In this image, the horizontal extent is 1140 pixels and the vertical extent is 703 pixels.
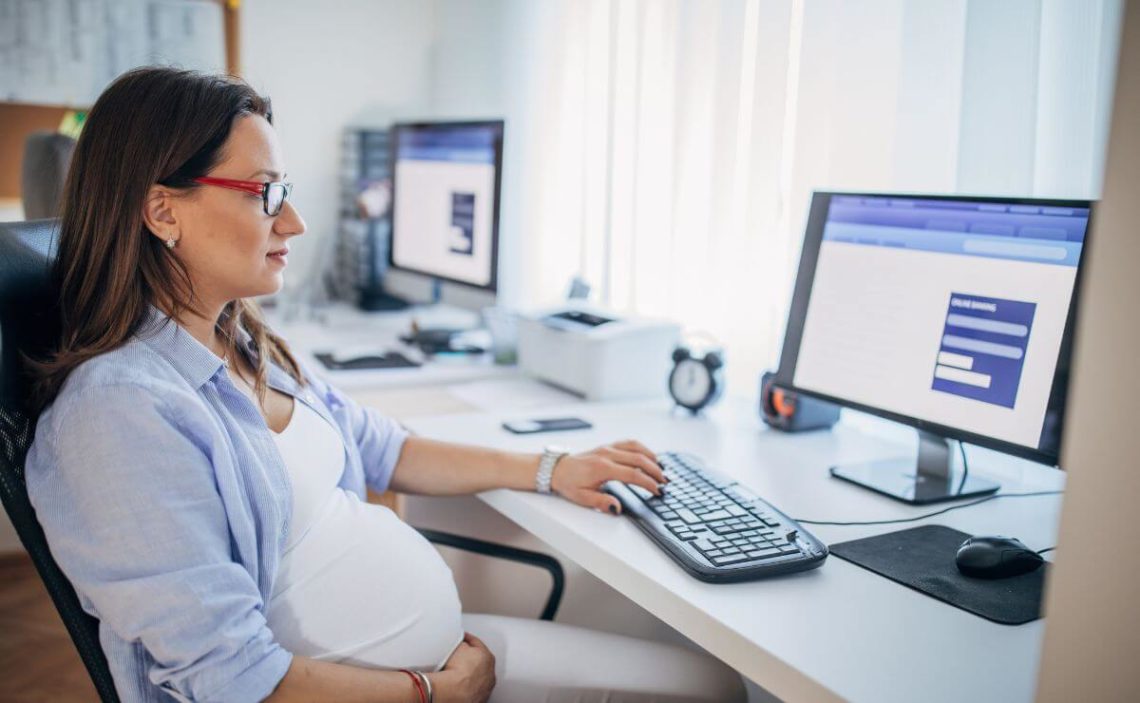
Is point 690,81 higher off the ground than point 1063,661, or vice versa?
point 690,81

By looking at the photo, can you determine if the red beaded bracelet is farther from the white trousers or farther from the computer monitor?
the computer monitor

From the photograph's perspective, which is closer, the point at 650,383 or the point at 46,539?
the point at 46,539

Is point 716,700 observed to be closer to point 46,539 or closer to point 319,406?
point 319,406

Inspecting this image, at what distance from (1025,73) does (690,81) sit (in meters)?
0.85

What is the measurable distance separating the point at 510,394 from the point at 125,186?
1120mm

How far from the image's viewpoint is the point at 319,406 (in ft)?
4.54

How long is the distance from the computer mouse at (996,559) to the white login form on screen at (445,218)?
57.1 inches

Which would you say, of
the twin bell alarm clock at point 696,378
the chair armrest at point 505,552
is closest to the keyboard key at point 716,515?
the chair armrest at point 505,552

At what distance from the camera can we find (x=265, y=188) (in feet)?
3.86

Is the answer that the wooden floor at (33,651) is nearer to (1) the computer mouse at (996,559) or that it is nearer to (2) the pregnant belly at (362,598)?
(2) the pregnant belly at (362,598)

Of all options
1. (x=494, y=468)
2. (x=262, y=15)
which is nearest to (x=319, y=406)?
(x=494, y=468)

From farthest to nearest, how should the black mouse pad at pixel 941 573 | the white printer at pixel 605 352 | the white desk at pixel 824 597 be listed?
the white printer at pixel 605 352 < the black mouse pad at pixel 941 573 < the white desk at pixel 824 597

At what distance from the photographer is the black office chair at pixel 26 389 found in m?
0.95

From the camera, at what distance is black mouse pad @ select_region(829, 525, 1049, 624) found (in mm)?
1037
